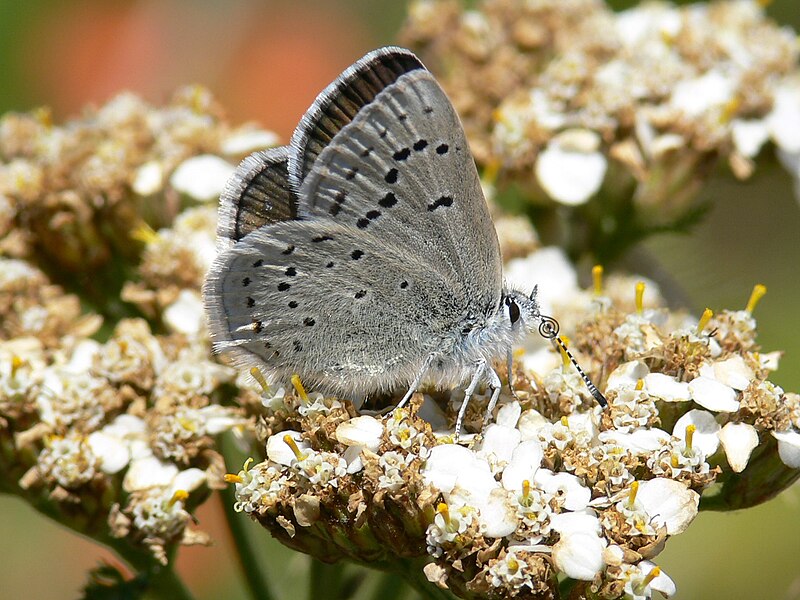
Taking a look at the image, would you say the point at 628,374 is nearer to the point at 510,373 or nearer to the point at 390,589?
the point at 510,373

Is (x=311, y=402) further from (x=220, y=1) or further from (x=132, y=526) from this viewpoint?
(x=220, y=1)

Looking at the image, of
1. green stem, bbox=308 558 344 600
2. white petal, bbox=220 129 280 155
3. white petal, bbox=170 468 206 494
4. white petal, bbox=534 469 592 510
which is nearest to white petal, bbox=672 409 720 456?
white petal, bbox=534 469 592 510

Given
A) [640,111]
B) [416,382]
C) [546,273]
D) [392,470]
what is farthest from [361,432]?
[640,111]

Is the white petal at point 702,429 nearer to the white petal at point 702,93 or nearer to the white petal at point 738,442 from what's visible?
the white petal at point 738,442

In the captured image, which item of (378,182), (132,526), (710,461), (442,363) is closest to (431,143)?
(378,182)

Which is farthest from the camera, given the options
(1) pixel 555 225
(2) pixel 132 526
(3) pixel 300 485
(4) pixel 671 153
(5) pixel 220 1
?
(5) pixel 220 1
